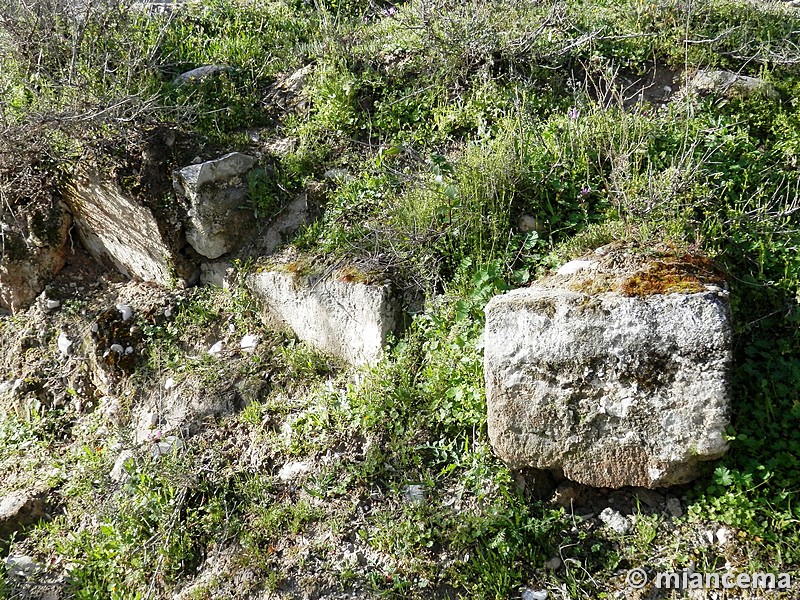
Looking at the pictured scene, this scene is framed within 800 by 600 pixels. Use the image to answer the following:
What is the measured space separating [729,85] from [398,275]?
111 inches

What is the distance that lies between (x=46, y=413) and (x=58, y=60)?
9.13 feet

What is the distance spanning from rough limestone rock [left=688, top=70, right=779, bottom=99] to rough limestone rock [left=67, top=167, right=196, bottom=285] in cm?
394

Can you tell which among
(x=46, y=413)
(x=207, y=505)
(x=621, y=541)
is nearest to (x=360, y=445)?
(x=207, y=505)

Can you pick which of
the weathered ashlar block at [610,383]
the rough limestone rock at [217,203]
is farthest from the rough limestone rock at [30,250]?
the weathered ashlar block at [610,383]

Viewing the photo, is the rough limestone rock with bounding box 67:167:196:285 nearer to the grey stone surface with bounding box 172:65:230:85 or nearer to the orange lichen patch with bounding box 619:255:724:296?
the grey stone surface with bounding box 172:65:230:85

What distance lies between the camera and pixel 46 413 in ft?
16.1

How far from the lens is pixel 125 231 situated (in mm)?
5121

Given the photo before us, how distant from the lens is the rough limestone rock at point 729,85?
4.92 m

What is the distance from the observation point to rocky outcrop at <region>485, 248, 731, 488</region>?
3.16m

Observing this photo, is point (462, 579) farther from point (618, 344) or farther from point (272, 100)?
point (272, 100)

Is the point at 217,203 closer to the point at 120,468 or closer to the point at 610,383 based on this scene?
the point at 120,468
